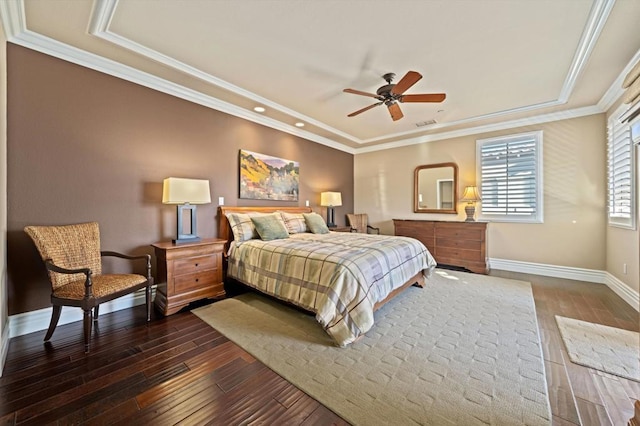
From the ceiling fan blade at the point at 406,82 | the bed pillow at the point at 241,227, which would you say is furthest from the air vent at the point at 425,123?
the bed pillow at the point at 241,227

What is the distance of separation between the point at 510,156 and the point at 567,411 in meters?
4.38

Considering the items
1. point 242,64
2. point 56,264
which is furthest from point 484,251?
point 56,264

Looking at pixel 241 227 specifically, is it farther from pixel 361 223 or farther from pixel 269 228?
pixel 361 223

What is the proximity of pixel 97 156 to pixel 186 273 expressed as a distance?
5.25ft

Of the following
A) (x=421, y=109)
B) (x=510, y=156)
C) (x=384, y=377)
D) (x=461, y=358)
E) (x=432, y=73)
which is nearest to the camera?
(x=384, y=377)

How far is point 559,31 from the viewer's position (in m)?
2.34

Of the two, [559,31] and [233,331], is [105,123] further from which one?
[559,31]

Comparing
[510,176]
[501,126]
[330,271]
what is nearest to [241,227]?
[330,271]

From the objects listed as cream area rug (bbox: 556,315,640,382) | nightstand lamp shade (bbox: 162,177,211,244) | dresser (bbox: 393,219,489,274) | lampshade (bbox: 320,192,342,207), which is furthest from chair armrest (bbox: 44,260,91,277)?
dresser (bbox: 393,219,489,274)

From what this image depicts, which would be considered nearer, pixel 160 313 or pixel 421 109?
pixel 160 313

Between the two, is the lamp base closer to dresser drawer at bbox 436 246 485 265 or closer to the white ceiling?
dresser drawer at bbox 436 246 485 265

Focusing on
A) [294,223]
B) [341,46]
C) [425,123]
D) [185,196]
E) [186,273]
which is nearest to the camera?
[341,46]

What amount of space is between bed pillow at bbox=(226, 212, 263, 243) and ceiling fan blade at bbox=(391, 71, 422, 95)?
2595mm

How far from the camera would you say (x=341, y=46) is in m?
2.58
